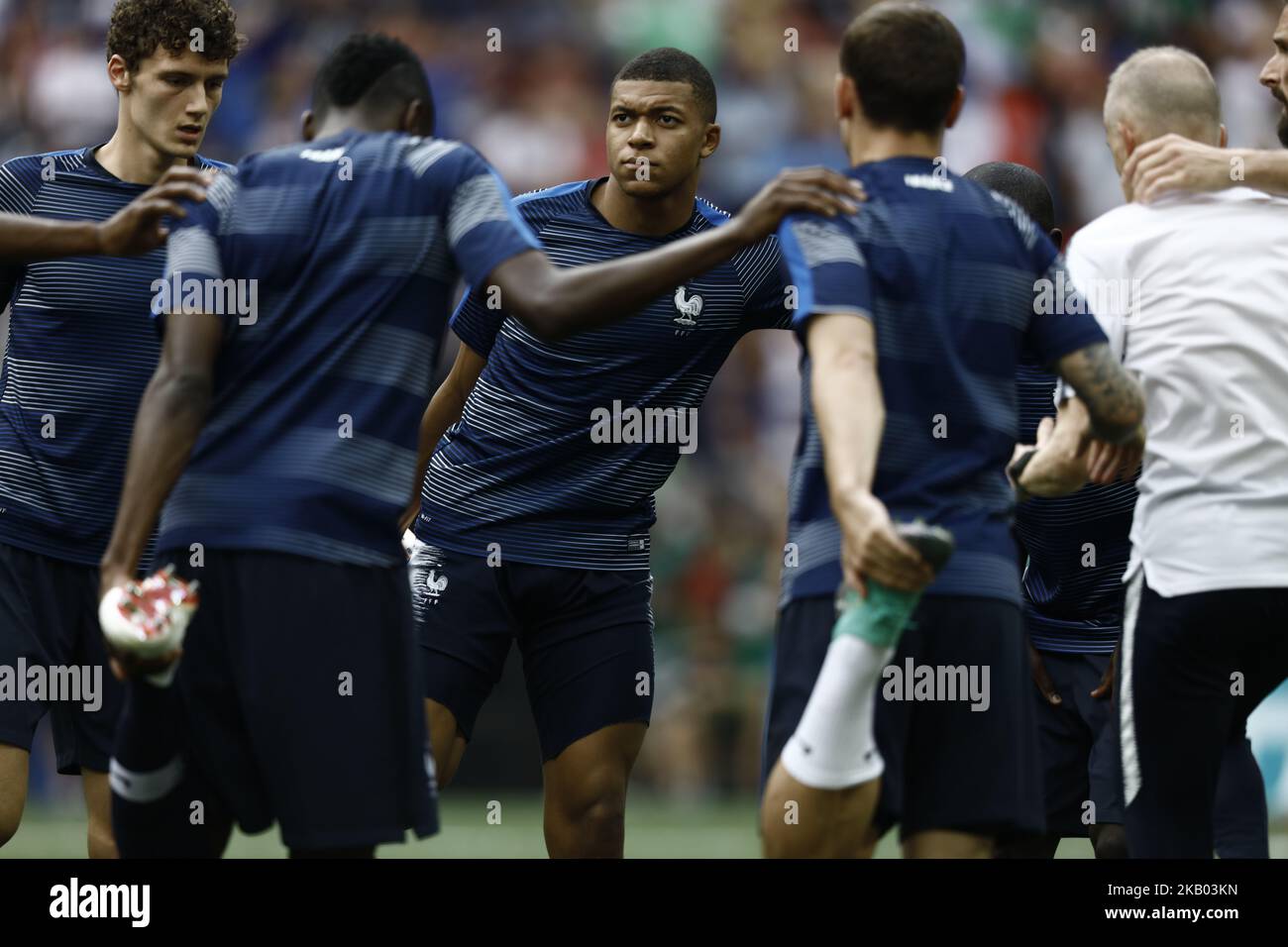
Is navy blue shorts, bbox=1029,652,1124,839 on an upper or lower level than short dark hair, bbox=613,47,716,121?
lower

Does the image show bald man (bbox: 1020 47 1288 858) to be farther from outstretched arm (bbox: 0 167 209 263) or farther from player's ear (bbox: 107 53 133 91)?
player's ear (bbox: 107 53 133 91)

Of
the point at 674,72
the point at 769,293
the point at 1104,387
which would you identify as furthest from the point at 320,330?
the point at 674,72

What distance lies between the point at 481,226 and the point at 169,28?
224cm

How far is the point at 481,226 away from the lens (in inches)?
181

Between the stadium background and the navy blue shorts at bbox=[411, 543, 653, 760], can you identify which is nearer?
the navy blue shorts at bbox=[411, 543, 653, 760]

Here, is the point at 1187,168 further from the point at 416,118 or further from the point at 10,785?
the point at 10,785

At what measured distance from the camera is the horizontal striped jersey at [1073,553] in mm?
6594

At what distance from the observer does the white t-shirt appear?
516 centimetres

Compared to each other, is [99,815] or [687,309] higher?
[687,309]

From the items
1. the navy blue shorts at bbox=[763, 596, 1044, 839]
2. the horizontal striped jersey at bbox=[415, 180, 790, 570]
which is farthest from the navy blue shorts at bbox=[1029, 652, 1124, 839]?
the navy blue shorts at bbox=[763, 596, 1044, 839]

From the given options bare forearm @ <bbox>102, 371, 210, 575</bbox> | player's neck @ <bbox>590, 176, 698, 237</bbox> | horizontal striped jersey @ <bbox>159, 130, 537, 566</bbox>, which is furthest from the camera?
player's neck @ <bbox>590, 176, 698, 237</bbox>

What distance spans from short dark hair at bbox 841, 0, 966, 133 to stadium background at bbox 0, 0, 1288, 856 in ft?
26.3

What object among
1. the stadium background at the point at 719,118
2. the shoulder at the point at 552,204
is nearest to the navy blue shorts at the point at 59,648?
the shoulder at the point at 552,204

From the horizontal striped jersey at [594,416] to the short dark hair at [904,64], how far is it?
1773mm
